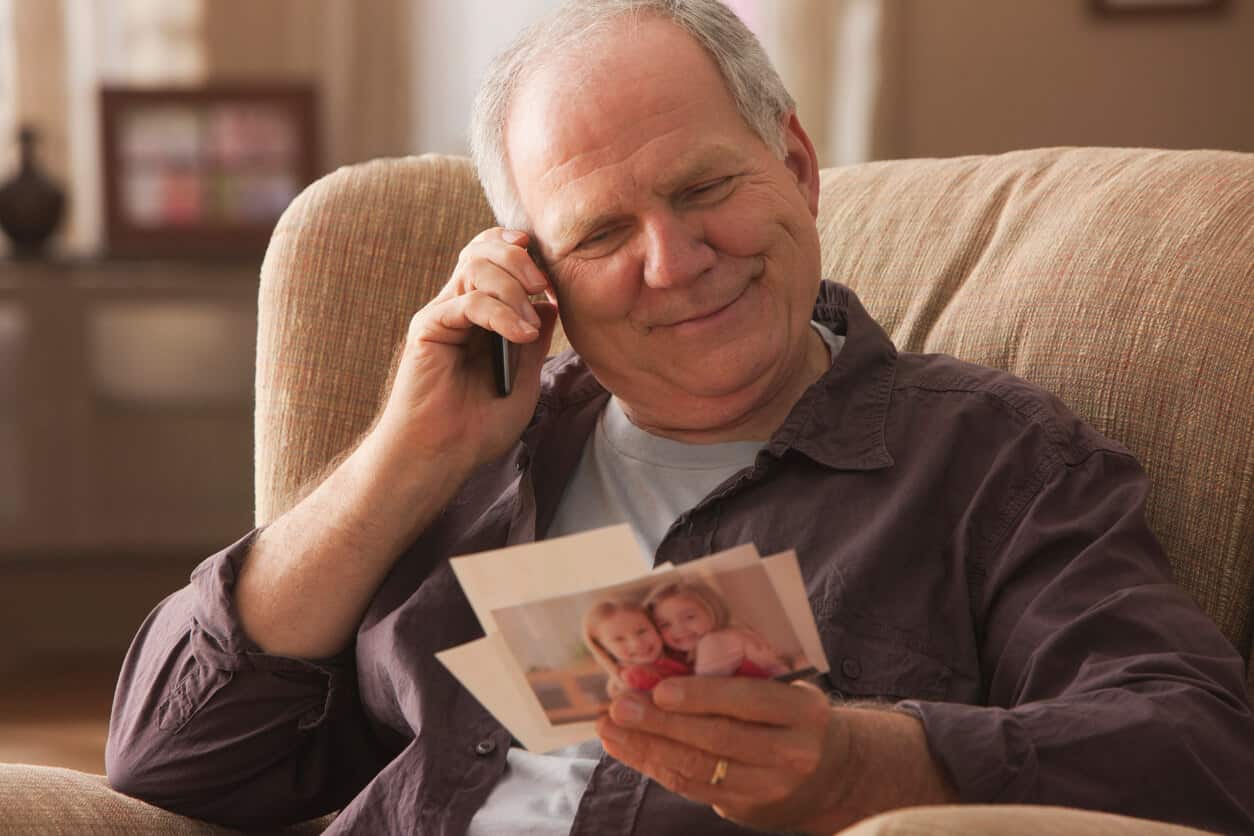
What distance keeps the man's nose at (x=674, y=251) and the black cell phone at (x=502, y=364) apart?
16 cm

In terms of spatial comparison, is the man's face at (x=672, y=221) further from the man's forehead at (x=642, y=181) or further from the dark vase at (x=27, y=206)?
the dark vase at (x=27, y=206)

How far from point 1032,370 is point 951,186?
29 centimetres

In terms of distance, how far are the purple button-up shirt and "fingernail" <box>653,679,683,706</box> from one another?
0.65ft

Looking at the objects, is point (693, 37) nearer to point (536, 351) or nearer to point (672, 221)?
point (672, 221)

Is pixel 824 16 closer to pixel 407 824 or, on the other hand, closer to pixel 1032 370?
pixel 1032 370

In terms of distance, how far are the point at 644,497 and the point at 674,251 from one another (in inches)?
9.1

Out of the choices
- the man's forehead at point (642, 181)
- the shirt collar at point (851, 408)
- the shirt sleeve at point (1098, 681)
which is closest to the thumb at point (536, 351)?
the man's forehead at point (642, 181)

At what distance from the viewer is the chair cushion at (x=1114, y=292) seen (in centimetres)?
→ 130

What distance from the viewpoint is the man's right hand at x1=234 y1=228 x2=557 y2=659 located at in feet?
4.53

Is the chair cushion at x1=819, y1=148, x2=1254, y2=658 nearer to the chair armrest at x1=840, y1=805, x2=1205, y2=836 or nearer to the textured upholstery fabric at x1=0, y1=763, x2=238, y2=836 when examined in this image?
the chair armrest at x1=840, y1=805, x2=1205, y2=836

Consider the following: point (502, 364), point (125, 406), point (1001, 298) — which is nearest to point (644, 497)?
point (502, 364)

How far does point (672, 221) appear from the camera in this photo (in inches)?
52.5

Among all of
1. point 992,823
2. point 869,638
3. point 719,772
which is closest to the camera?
point 992,823

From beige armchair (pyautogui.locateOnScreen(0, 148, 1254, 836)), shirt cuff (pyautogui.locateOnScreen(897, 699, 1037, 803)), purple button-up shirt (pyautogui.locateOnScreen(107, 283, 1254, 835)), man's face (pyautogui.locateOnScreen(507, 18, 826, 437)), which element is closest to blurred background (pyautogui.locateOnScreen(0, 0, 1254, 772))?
beige armchair (pyautogui.locateOnScreen(0, 148, 1254, 836))
